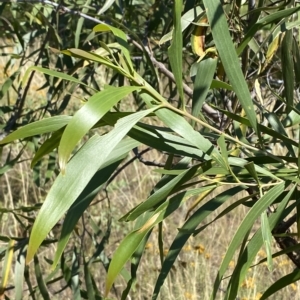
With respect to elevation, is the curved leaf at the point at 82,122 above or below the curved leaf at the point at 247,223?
above

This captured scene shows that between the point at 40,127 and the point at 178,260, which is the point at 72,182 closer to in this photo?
the point at 40,127

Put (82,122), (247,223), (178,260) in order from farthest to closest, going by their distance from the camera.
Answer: (178,260), (247,223), (82,122)

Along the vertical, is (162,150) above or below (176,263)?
below

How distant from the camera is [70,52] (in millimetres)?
569

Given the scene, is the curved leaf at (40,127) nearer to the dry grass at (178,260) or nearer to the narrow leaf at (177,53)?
the narrow leaf at (177,53)

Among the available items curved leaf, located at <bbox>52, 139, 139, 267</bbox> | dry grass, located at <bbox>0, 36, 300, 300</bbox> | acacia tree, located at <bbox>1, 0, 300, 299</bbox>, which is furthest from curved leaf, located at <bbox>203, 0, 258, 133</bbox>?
dry grass, located at <bbox>0, 36, 300, 300</bbox>

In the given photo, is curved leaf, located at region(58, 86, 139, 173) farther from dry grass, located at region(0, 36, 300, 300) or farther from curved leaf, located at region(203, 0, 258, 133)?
dry grass, located at region(0, 36, 300, 300)

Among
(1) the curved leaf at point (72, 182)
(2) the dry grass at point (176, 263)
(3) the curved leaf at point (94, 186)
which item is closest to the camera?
(1) the curved leaf at point (72, 182)

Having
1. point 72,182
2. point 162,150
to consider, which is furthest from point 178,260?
point 72,182

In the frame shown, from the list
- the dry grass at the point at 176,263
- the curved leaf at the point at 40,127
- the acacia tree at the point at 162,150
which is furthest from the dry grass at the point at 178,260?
the curved leaf at the point at 40,127

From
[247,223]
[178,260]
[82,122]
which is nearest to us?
[82,122]

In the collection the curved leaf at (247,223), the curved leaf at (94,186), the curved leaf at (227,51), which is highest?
the curved leaf at (227,51)

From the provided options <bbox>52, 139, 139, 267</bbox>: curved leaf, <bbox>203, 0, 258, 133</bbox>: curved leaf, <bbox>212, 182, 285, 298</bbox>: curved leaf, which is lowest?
<bbox>212, 182, 285, 298</bbox>: curved leaf

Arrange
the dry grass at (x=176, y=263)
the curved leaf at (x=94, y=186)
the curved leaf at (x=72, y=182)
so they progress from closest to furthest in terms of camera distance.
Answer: the curved leaf at (x=72, y=182) < the curved leaf at (x=94, y=186) < the dry grass at (x=176, y=263)
